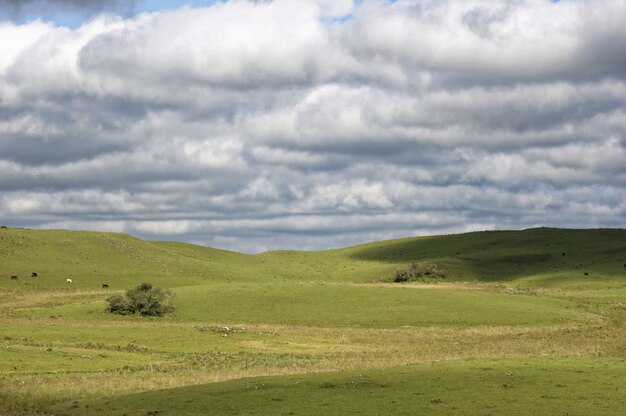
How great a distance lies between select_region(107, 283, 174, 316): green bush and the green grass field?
4.79 feet

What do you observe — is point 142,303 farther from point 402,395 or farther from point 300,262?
point 300,262

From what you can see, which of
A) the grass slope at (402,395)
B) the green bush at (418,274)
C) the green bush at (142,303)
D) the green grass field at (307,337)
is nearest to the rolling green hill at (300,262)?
the green grass field at (307,337)

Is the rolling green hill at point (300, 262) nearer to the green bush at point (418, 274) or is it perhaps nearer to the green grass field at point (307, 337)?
the green grass field at point (307, 337)

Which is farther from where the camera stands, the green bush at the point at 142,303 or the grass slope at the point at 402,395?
the green bush at the point at 142,303

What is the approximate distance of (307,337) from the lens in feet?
228

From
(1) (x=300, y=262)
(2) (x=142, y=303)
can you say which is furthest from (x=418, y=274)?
(1) (x=300, y=262)

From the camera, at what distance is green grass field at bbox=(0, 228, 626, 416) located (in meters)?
33.2

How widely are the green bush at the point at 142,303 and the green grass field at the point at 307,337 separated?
146 cm

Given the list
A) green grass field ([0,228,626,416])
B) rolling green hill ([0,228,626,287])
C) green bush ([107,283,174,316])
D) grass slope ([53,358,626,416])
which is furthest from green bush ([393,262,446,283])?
grass slope ([53,358,626,416])

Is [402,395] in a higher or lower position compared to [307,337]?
higher

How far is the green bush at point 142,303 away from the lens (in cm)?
8338

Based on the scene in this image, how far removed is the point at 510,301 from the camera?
89.9 m

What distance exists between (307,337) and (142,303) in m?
22.7

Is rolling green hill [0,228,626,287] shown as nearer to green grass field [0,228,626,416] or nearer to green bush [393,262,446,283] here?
green grass field [0,228,626,416]
